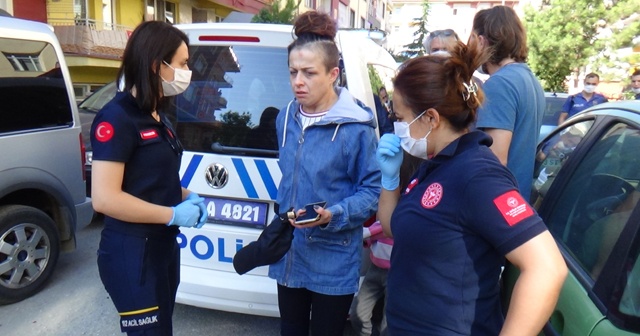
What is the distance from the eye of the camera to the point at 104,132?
1.79 metres

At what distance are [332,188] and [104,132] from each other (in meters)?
0.94

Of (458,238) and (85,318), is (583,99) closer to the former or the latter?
(85,318)

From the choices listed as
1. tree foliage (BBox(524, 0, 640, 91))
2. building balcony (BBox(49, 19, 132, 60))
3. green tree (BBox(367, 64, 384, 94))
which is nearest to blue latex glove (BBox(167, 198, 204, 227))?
green tree (BBox(367, 64, 384, 94))

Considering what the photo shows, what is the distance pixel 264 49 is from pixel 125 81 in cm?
116

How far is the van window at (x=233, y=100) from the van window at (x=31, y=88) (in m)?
1.43

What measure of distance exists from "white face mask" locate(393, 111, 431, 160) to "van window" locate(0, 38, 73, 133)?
10.3 feet

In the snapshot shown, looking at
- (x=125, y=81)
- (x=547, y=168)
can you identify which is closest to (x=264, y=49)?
(x=125, y=81)

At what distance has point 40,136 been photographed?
390 cm

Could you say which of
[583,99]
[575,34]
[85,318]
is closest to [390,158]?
[85,318]

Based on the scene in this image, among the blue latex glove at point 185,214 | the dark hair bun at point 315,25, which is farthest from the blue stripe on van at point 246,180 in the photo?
the dark hair bun at point 315,25

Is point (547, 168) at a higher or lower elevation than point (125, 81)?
lower

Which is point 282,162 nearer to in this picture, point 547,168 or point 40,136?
point 547,168

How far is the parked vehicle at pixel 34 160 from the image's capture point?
368 centimetres

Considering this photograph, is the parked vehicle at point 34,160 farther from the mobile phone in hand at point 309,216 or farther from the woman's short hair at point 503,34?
the woman's short hair at point 503,34
